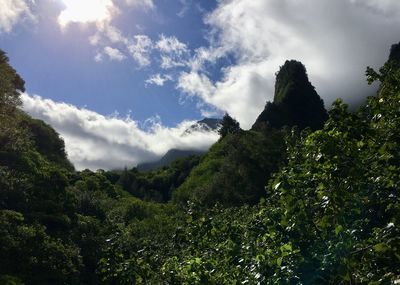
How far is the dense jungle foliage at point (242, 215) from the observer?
433cm

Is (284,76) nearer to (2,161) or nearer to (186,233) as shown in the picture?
(2,161)

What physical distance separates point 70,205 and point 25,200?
672cm

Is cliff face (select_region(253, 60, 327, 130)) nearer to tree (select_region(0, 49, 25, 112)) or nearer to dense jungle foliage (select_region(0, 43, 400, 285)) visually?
dense jungle foliage (select_region(0, 43, 400, 285))

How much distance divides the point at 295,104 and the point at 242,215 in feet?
235

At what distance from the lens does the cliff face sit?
8650cm

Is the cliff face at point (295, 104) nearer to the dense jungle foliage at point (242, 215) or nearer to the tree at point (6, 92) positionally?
the dense jungle foliage at point (242, 215)

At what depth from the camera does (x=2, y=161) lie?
114 ft

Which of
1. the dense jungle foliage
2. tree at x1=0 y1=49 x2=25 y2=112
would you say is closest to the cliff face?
the dense jungle foliage

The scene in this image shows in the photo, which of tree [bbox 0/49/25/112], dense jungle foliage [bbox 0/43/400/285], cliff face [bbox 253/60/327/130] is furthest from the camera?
cliff face [bbox 253/60/327/130]

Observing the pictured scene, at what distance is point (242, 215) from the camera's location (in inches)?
845

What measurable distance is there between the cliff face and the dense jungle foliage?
2.83m

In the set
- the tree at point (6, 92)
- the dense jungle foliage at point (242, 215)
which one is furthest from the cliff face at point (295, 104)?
the tree at point (6, 92)

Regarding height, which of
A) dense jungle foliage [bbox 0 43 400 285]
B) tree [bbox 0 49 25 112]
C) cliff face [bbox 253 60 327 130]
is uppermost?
cliff face [bbox 253 60 327 130]

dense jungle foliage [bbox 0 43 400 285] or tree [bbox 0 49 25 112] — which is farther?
tree [bbox 0 49 25 112]
